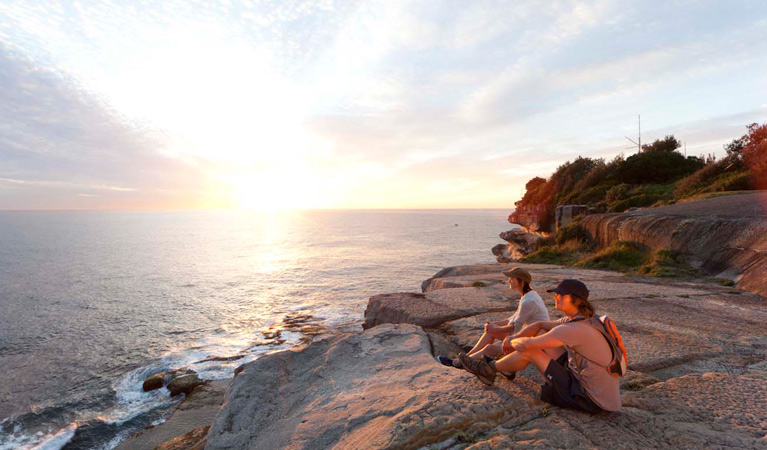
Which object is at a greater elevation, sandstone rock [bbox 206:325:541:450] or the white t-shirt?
the white t-shirt

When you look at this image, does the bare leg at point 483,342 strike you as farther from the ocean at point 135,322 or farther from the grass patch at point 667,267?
the grass patch at point 667,267

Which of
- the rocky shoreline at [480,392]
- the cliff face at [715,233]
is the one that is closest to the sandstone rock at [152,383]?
the rocky shoreline at [480,392]

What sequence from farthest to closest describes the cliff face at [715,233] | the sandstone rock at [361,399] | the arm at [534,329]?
1. the cliff face at [715,233]
2. the arm at [534,329]
3. the sandstone rock at [361,399]

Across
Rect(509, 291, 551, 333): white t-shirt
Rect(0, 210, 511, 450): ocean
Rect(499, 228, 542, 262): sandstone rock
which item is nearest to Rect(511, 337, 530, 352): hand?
Rect(509, 291, 551, 333): white t-shirt

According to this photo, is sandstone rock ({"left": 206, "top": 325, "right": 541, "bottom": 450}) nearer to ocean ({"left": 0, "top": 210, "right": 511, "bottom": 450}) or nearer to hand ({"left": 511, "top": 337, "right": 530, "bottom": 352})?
hand ({"left": 511, "top": 337, "right": 530, "bottom": 352})

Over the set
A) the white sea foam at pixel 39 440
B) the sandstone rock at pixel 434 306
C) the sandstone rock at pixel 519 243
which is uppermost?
the sandstone rock at pixel 434 306

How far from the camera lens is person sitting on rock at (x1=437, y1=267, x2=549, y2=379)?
479 centimetres

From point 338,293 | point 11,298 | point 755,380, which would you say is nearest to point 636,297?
point 755,380

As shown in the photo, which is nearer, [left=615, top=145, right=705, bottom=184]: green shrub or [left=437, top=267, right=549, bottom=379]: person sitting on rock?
[left=437, top=267, right=549, bottom=379]: person sitting on rock

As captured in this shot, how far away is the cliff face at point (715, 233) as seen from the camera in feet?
33.5

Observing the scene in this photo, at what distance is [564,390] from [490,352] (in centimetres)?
117

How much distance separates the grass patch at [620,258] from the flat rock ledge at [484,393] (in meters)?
5.41

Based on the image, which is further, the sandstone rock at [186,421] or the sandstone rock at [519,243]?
the sandstone rock at [519,243]

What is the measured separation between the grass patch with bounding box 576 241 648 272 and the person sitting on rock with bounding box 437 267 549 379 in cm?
1133
